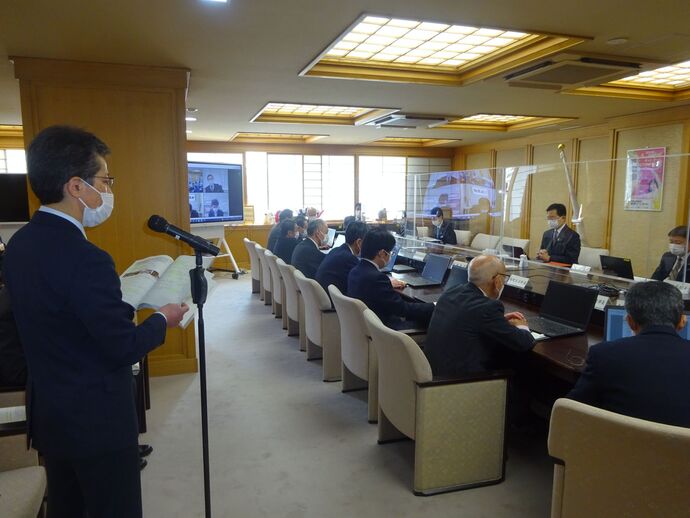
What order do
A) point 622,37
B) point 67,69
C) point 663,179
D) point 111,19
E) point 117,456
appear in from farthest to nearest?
point 663,179
point 67,69
point 622,37
point 111,19
point 117,456

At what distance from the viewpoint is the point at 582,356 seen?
217 centimetres

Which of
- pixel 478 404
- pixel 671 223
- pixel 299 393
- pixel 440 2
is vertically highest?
pixel 440 2

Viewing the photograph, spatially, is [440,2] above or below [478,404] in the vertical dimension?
above

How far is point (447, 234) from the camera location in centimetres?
619

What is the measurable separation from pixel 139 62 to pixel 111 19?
82 cm

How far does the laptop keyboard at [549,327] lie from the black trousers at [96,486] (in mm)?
1952

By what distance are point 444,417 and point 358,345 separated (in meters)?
0.85

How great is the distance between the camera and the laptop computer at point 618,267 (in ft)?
11.3

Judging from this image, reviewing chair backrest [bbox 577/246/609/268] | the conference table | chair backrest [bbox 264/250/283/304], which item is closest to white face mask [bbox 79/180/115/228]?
the conference table

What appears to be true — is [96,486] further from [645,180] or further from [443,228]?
[645,180]

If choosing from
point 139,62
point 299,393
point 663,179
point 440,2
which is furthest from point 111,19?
point 663,179

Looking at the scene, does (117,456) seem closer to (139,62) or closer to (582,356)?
(582,356)

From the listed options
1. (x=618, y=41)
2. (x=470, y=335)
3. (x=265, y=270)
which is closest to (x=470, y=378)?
(x=470, y=335)

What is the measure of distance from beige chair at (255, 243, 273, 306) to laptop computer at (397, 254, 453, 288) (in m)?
1.84
